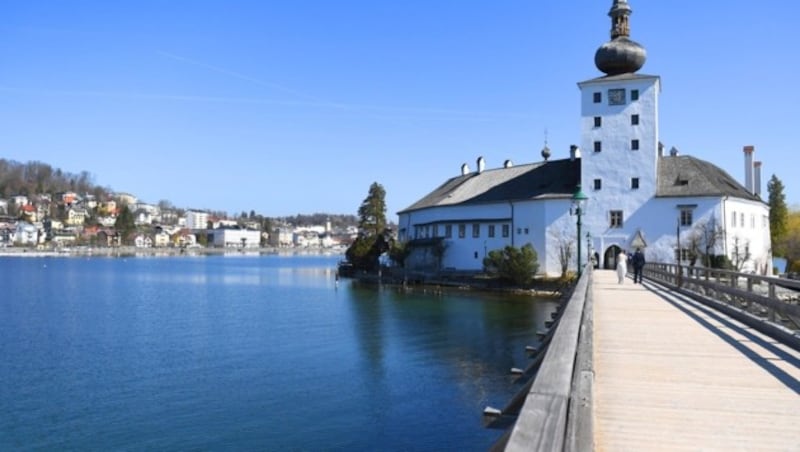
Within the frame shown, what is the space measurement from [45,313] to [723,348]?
3793 cm

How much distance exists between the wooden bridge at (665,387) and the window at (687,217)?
38060 millimetres

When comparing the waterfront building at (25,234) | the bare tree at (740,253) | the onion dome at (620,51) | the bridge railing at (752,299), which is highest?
the onion dome at (620,51)

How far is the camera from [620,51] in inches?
2007

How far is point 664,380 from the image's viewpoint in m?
7.84

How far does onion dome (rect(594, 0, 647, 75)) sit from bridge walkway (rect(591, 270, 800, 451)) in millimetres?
41167

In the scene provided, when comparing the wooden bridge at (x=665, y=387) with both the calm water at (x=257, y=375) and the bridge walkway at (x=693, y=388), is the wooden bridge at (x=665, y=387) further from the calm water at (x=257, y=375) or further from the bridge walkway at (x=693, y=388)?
the calm water at (x=257, y=375)

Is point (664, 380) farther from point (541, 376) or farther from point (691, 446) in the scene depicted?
point (541, 376)

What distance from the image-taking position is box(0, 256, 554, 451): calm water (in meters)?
15.5

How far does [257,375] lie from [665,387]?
16.5 metres

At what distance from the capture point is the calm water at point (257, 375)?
610 inches

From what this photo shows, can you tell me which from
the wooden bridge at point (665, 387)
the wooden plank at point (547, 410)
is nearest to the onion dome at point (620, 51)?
the wooden bridge at point (665, 387)

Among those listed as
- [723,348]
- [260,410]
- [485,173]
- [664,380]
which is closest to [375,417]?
[260,410]

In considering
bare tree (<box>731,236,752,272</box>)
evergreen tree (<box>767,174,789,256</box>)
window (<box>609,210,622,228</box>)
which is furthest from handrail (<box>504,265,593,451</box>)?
evergreen tree (<box>767,174,789,256</box>)

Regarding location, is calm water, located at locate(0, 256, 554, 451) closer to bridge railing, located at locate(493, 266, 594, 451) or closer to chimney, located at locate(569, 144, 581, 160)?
bridge railing, located at locate(493, 266, 594, 451)
